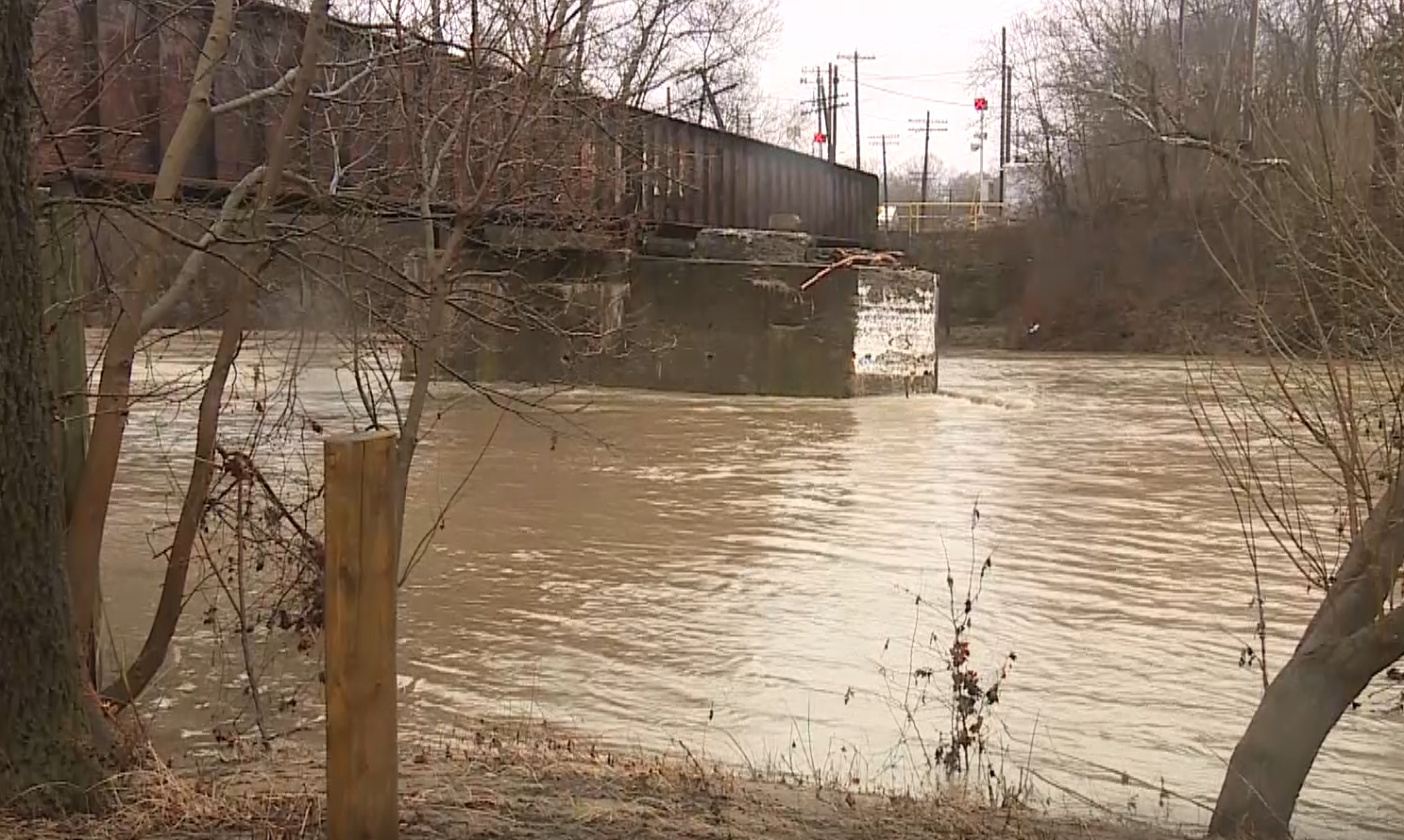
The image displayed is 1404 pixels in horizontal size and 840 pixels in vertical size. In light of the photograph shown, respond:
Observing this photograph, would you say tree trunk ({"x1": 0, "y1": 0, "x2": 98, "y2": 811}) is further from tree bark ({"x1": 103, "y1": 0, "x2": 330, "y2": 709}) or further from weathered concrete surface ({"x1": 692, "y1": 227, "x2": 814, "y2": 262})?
weathered concrete surface ({"x1": 692, "y1": 227, "x2": 814, "y2": 262})

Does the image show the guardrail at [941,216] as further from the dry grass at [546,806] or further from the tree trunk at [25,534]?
the tree trunk at [25,534]

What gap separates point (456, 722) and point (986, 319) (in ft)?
163

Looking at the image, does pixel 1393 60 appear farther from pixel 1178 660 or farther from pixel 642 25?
pixel 642 25

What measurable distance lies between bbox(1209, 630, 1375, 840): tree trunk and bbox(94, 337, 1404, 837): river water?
777mm

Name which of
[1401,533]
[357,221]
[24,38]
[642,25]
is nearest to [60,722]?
[24,38]

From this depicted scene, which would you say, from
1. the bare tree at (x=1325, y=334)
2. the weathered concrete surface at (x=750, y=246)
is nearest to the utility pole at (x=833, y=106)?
the weathered concrete surface at (x=750, y=246)

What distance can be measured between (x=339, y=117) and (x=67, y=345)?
160 inches

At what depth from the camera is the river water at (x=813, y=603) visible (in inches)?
277

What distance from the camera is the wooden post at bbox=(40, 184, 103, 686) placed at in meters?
5.57

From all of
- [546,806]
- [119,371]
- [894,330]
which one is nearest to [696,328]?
[894,330]

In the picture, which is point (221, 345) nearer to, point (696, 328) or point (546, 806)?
point (546, 806)

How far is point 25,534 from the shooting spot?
13.7 feet

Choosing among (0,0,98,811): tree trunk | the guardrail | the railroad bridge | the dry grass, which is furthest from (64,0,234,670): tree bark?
the guardrail

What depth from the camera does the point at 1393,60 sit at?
23.5ft
